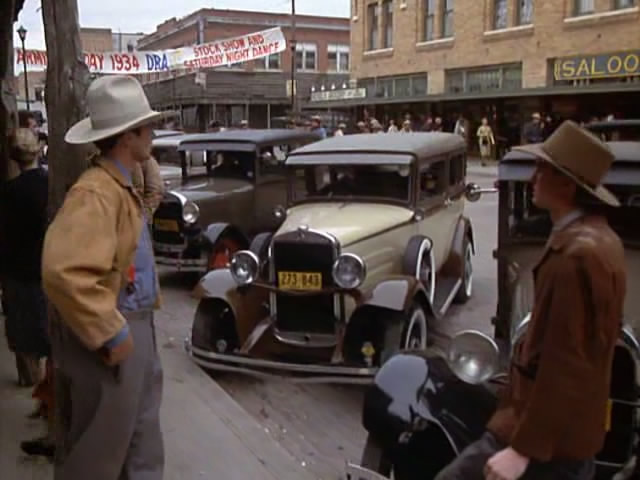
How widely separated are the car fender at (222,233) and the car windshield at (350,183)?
2078mm

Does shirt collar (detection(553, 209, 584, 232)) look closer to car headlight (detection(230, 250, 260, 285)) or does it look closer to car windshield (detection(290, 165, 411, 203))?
car headlight (detection(230, 250, 260, 285))

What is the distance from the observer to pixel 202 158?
10625mm

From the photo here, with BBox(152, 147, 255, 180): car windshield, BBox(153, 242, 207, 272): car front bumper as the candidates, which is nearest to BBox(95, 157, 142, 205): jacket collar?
BBox(153, 242, 207, 272): car front bumper

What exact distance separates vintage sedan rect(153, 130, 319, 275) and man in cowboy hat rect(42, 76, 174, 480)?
6048 millimetres

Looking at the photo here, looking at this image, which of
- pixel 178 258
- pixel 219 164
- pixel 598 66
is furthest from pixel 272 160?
pixel 598 66

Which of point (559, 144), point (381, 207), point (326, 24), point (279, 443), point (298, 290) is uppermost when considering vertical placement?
point (326, 24)

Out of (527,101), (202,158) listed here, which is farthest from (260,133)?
(527,101)

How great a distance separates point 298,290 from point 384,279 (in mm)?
676

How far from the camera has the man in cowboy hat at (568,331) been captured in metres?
2.21

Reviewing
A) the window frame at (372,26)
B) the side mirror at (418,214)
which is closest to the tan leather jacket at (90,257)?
the side mirror at (418,214)

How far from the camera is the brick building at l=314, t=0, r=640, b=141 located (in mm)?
22828

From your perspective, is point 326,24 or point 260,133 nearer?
point 260,133

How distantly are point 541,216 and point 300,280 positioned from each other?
6.16 ft

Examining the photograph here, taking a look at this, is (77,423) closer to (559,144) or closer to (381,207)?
(559,144)
